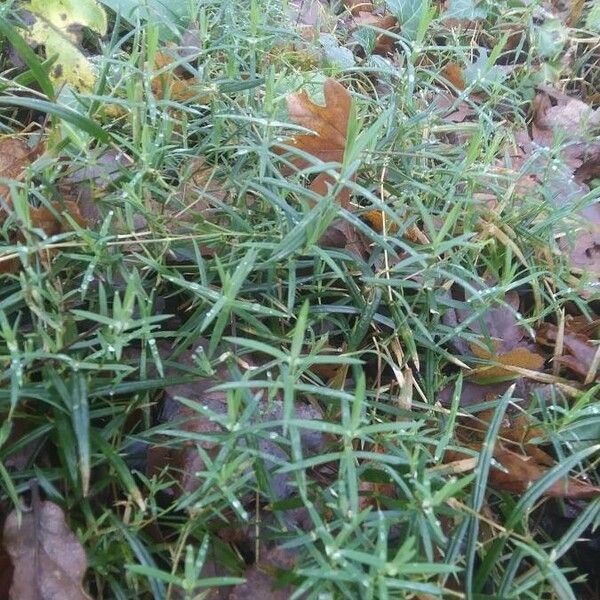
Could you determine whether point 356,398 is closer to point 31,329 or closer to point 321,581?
point 321,581

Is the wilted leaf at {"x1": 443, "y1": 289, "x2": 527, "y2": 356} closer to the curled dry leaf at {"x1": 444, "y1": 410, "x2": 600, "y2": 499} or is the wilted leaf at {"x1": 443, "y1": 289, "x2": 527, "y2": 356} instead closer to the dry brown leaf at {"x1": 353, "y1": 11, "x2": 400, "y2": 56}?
the curled dry leaf at {"x1": 444, "y1": 410, "x2": 600, "y2": 499}

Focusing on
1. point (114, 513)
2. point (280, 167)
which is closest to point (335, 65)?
point (280, 167)

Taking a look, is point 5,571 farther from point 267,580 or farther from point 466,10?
point 466,10

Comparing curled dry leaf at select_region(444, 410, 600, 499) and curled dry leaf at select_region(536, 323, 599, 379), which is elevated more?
curled dry leaf at select_region(536, 323, 599, 379)

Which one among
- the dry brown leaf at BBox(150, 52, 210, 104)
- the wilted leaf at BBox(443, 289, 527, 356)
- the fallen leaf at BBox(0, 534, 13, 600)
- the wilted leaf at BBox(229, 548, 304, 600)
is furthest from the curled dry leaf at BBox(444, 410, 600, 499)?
the dry brown leaf at BBox(150, 52, 210, 104)

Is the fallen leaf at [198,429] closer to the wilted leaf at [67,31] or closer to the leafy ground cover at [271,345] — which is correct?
the leafy ground cover at [271,345]

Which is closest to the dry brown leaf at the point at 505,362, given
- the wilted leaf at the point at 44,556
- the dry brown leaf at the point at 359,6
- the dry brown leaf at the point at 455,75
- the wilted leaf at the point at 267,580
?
the wilted leaf at the point at 267,580
